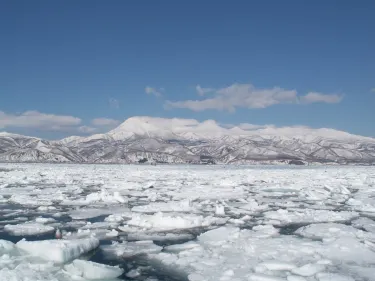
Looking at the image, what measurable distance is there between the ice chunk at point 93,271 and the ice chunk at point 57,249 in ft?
1.71

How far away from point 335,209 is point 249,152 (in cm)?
16588

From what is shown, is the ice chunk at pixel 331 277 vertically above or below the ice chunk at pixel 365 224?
below

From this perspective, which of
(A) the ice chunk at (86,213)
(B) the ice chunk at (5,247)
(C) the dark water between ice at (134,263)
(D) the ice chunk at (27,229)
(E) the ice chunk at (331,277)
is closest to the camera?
(E) the ice chunk at (331,277)

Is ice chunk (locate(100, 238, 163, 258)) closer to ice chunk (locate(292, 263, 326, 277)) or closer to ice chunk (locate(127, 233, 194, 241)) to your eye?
ice chunk (locate(127, 233, 194, 241))

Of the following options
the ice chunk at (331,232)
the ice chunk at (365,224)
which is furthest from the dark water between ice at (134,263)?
the ice chunk at (365,224)

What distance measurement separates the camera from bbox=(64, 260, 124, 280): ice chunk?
5.58 m

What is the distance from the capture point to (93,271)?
560 cm

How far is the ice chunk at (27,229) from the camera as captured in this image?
8.70m

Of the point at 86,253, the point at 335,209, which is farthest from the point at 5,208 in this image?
the point at 335,209

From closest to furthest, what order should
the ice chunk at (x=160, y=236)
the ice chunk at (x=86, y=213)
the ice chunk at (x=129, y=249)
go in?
the ice chunk at (x=129, y=249)
the ice chunk at (x=160, y=236)
the ice chunk at (x=86, y=213)

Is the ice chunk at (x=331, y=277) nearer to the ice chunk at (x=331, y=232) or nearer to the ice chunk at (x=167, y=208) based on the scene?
the ice chunk at (x=331, y=232)

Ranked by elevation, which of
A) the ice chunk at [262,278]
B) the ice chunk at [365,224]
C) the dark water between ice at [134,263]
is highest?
the ice chunk at [365,224]

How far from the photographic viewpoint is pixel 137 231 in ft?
29.4

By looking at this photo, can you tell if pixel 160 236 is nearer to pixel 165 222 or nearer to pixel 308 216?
pixel 165 222
